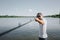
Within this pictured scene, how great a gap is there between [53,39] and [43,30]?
474 centimetres

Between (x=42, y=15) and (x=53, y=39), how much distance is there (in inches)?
187

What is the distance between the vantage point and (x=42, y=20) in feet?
10.2

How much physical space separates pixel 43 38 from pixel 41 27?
0.18 m

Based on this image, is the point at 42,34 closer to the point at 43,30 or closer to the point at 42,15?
the point at 43,30

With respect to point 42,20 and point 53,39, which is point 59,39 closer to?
point 53,39

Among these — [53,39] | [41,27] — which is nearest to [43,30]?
[41,27]

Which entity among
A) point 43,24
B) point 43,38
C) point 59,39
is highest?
point 43,24

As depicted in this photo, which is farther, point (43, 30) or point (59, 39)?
point (59, 39)

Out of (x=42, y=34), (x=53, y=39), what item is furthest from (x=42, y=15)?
(x=53, y=39)

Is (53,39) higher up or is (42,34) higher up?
(42,34)

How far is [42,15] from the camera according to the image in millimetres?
3215

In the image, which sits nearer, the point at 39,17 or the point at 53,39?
the point at 39,17

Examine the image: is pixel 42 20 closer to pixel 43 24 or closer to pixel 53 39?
pixel 43 24

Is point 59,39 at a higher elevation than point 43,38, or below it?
below
